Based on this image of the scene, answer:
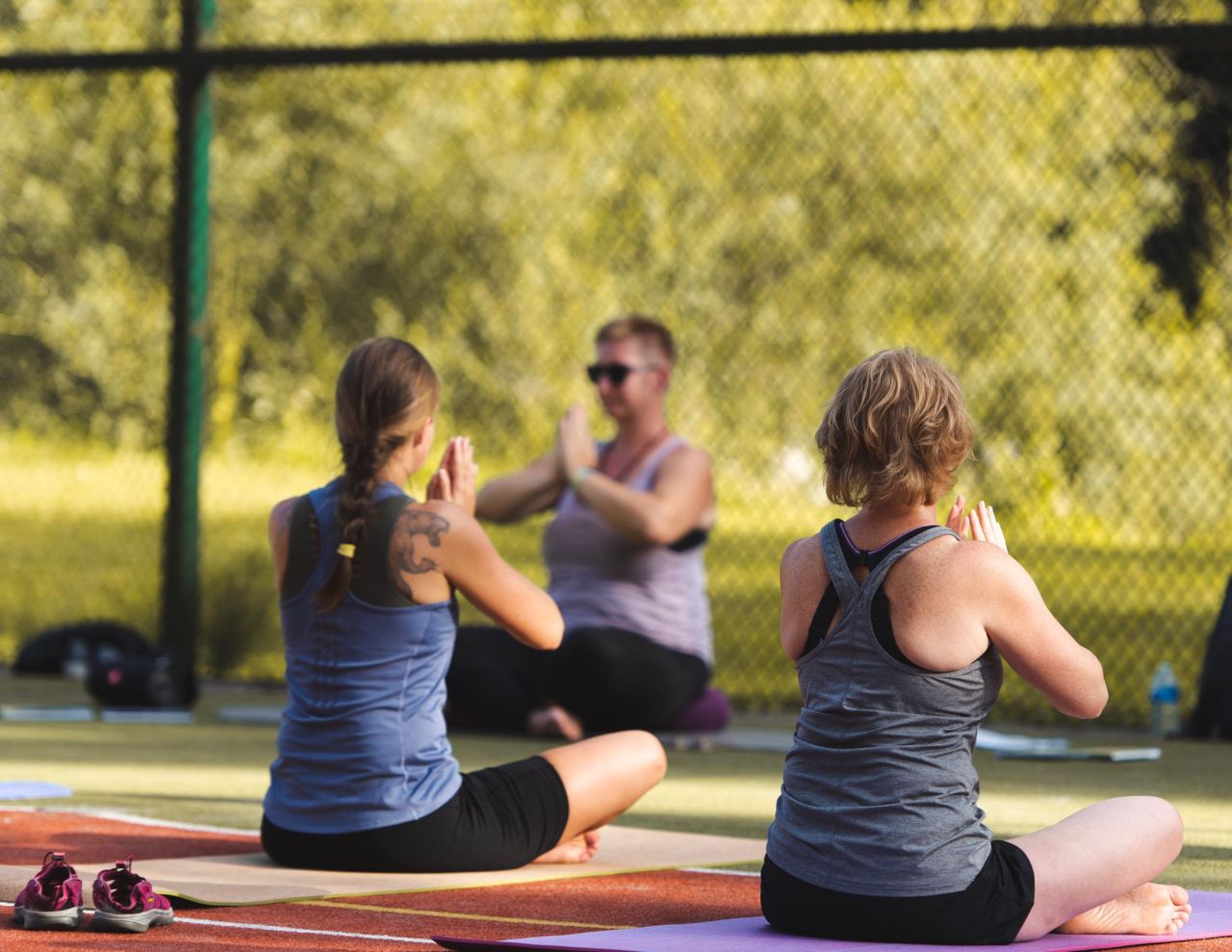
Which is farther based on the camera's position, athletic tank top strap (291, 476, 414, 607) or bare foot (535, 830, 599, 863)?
bare foot (535, 830, 599, 863)

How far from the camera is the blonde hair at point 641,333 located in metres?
7.57

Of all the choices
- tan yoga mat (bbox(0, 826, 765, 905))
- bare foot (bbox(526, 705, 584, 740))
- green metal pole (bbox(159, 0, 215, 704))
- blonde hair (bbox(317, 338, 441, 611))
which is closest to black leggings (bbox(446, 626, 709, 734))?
bare foot (bbox(526, 705, 584, 740))

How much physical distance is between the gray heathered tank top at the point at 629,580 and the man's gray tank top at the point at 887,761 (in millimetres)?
3786

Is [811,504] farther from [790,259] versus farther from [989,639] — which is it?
[989,639]

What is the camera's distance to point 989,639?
371 centimetres

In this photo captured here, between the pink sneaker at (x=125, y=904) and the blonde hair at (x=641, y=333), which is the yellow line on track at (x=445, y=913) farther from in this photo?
the blonde hair at (x=641, y=333)

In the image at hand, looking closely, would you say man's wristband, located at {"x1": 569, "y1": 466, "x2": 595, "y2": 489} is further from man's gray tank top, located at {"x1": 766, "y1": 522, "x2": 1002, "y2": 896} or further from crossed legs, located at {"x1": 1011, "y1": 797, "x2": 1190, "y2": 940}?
man's gray tank top, located at {"x1": 766, "y1": 522, "x2": 1002, "y2": 896}

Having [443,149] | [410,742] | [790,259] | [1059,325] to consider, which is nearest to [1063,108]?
[1059,325]

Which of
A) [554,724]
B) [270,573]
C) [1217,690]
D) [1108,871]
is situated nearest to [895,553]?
[1108,871]

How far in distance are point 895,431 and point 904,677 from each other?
39 cm

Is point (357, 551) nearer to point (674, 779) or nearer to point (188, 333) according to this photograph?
point (674, 779)

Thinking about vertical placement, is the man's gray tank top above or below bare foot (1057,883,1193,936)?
above

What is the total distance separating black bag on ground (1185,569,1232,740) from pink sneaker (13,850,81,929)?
15.0 ft

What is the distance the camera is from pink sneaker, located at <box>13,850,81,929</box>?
4012mm
